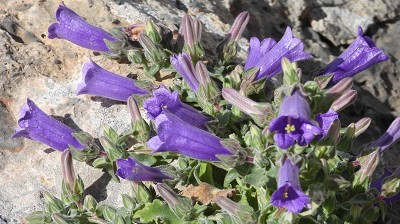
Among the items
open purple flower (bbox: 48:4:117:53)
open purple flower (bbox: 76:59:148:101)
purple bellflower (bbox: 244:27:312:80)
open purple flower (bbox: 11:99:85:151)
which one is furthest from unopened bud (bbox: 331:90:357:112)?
open purple flower (bbox: 48:4:117:53)

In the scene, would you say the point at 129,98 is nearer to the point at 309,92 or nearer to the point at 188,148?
the point at 188,148

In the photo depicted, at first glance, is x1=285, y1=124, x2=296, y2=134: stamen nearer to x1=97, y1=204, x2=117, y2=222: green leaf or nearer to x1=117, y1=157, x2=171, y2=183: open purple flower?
x1=117, y1=157, x2=171, y2=183: open purple flower

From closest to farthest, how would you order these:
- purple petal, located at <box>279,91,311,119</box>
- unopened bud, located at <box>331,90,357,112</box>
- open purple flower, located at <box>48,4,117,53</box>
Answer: purple petal, located at <box>279,91,311,119</box>, unopened bud, located at <box>331,90,357,112</box>, open purple flower, located at <box>48,4,117,53</box>

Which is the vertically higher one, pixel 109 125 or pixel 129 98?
pixel 129 98

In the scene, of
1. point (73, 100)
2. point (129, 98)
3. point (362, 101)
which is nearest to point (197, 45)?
point (129, 98)

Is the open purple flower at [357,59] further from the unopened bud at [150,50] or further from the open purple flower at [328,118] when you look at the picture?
the unopened bud at [150,50]

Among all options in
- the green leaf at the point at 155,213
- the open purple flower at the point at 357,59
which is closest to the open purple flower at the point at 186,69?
the green leaf at the point at 155,213
